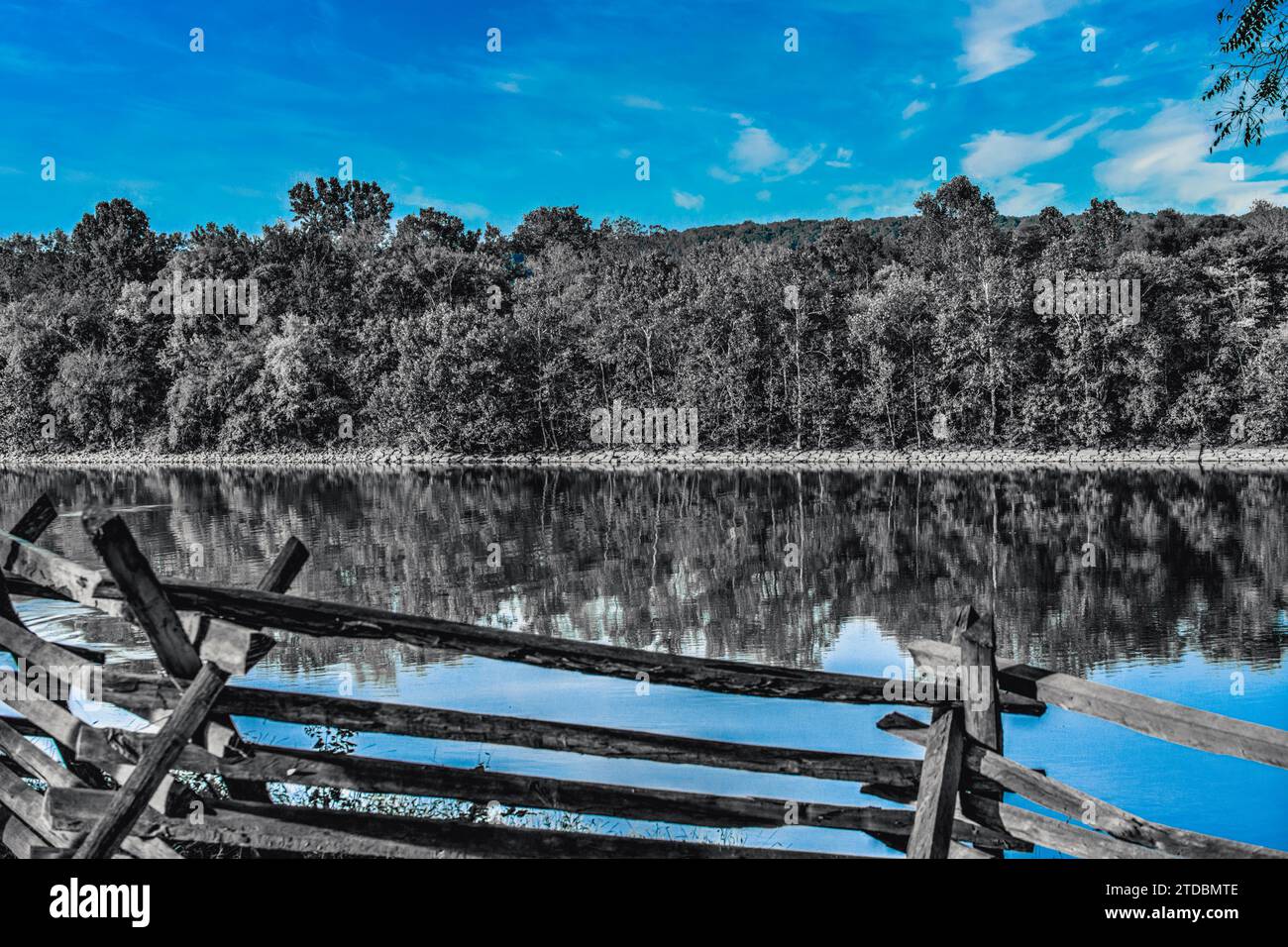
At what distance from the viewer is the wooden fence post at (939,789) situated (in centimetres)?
479

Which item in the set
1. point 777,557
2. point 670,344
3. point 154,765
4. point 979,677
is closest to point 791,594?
point 777,557

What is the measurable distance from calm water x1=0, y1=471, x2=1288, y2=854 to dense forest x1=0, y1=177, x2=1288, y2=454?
32.9 ft

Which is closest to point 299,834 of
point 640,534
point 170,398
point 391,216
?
point 640,534

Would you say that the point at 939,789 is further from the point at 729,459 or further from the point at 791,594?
the point at 729,459

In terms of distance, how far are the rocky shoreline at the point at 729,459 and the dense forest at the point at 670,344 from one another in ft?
3.56

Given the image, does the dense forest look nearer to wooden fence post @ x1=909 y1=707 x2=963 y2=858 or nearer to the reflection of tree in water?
the reflection of tree in water

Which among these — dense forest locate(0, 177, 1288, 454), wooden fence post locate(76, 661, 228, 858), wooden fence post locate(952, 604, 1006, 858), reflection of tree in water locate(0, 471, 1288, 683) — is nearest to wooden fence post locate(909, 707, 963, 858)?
wooden fence post locate(952, 604, 1006, 858)

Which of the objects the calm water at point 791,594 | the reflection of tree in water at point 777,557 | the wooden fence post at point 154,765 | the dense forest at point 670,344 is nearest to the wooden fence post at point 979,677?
the calm water at point 791,594

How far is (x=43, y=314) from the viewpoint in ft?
246

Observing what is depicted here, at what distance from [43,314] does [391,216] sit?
30.6 meters

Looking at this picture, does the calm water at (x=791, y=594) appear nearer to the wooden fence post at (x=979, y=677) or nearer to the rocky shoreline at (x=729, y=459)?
the wooden fence post at (x=979, y=677)

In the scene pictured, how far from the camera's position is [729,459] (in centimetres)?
5522

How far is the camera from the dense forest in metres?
48.3

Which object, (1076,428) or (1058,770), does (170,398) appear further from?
(1058,770)
